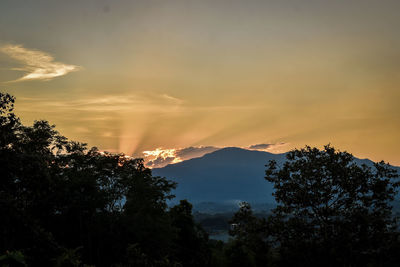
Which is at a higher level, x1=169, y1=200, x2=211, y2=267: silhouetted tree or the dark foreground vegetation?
the dark foreground vegetation

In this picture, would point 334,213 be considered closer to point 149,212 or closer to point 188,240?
point 149,212

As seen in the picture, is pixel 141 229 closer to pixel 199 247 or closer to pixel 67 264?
pixel 199 247

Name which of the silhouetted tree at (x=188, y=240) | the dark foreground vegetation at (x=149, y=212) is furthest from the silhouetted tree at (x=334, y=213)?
the silhouetted tree at (x=188, y=240)

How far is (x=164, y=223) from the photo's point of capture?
39.0 m

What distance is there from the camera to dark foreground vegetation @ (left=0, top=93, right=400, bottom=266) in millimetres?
20125

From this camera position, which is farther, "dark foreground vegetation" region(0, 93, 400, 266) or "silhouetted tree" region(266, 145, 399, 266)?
"silhouetted tree" region(266, 145, 399, 266)

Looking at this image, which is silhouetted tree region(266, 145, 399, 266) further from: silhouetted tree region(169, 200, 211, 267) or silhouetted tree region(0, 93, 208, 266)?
silhouetted tree region(169, 200, 211, 267)

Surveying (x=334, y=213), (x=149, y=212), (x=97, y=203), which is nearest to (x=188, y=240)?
(x=149, y=212)

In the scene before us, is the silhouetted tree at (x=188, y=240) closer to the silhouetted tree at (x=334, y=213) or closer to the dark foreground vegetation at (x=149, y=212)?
the dark foreground vegetation at (x=149, y=212)

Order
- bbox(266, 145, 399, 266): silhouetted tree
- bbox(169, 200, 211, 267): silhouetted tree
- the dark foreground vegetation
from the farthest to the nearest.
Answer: bbox(169, 200, 211, 267): silhouetted tree < bbox(266, 145, 399, 266): silhouetted tree < the dark foreground vegetation

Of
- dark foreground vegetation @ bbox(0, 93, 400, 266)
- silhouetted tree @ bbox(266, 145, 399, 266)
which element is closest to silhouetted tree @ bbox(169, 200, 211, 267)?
dark foreground vegetation @ bbox(0, 93, 400, 266)

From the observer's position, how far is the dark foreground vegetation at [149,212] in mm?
20125

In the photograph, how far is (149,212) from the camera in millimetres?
39312

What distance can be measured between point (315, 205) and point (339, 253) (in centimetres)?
345
